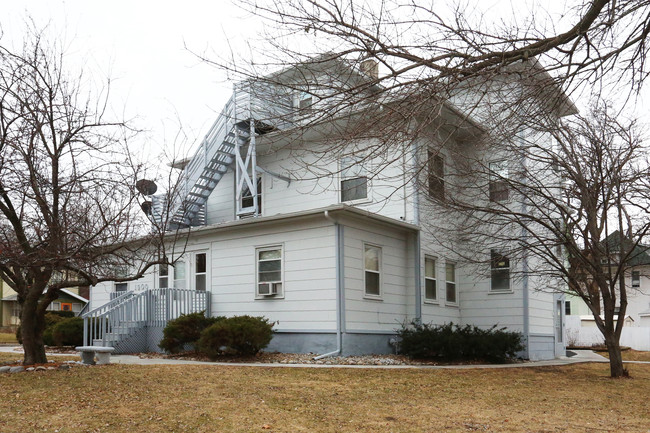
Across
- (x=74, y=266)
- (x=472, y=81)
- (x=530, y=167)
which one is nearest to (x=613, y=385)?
(x=530, y=167)

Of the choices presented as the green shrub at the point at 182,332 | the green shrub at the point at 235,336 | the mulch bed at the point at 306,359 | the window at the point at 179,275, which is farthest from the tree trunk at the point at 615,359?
the window at the point at 179,275

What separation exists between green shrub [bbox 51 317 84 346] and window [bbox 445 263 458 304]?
11.1m

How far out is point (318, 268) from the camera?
669 inches

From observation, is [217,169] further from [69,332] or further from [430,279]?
[430,279]

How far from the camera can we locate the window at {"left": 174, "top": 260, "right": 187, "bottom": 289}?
67.4 ft

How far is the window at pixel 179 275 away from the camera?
20.5m

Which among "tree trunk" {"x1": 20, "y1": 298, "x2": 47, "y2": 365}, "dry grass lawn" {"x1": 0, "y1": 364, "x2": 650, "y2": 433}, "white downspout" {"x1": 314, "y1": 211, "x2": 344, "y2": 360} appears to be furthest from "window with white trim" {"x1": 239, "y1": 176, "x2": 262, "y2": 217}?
"tree trunk" {"x1": 20, "y1": 298, "x2": 47, "y2": 365}

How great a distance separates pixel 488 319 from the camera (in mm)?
20125

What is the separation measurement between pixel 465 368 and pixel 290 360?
13.1ft

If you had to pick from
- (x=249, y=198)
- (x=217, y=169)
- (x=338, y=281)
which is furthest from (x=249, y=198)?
(x=338, y=281)

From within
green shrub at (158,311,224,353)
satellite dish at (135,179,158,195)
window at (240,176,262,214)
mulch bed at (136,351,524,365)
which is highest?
window at (240,176,262,214)

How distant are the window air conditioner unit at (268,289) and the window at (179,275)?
3503mm

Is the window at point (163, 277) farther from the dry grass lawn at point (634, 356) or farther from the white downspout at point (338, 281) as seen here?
the dry grass lawn at point (634, 356)

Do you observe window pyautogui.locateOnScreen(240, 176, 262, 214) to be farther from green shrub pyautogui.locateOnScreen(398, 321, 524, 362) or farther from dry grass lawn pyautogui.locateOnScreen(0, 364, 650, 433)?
dry grass lawn pyautogui.locateOnScreen(0, 364, 650, 433)
